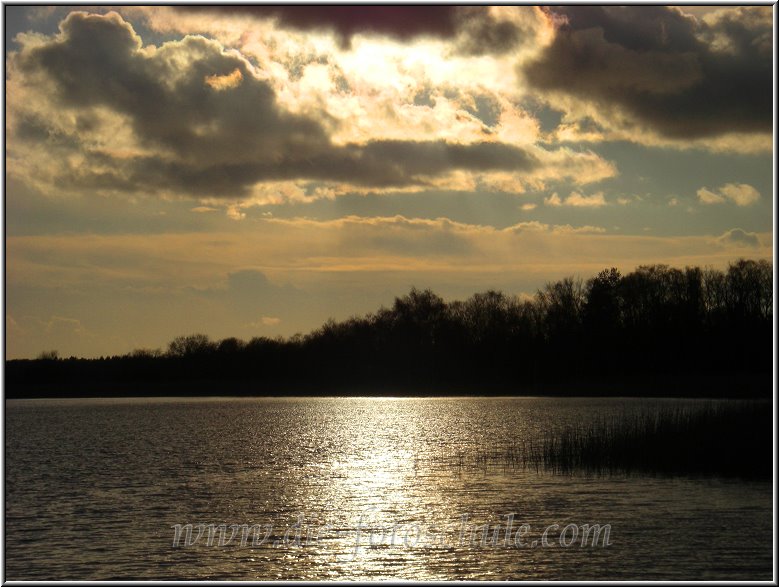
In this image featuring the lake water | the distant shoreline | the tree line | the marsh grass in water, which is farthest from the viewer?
the tree line

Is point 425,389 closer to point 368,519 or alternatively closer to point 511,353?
point 511,353

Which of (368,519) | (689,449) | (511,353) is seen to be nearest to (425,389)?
(511,353)

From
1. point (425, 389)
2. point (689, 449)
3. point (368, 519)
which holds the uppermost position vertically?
point (689, 449)

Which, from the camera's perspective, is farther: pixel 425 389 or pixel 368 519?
pixel 425 389

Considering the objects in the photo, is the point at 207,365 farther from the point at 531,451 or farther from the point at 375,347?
the point at 531,451

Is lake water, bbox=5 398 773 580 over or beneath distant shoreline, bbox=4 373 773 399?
beneath

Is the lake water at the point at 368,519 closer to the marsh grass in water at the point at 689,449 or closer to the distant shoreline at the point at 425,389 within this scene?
the marsh grass in water at the point at 689,449

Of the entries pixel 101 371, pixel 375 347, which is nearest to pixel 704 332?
pixel 375 347

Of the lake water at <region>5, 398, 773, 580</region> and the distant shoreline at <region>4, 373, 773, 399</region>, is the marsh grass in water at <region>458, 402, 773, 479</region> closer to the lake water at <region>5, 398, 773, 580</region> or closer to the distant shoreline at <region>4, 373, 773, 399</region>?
the lake water at <region>5, 398, 773, 580</region>

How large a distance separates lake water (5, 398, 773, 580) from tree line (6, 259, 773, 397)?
48.3 metres

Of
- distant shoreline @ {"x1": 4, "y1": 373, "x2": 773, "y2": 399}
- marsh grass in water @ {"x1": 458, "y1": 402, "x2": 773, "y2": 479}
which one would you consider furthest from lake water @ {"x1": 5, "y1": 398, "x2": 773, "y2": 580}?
distant shoreline @ {"x1": 4, "y1": 373, "x2": 773, "y2": 399}

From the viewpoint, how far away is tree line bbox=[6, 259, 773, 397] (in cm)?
10112

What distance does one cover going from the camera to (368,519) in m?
26.5

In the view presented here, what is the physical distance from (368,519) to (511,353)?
98.8 metres
